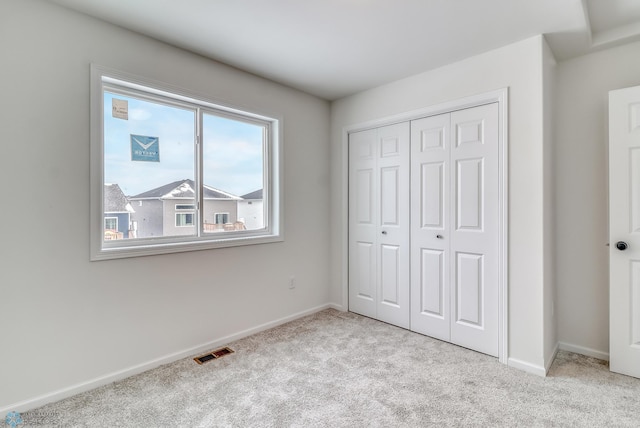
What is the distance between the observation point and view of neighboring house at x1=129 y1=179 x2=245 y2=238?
2.43m

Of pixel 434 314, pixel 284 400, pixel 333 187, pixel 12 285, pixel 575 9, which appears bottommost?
pixel 284 400

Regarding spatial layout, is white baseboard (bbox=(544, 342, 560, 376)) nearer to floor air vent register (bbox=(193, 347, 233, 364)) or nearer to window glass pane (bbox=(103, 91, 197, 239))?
floor air vent register (bbox=(193, 347, 233, 364))

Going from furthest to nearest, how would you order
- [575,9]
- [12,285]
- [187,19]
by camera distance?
[187,19] < [575,9] < [12,285]

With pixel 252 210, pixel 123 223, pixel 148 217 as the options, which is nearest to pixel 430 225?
pixel 252 210

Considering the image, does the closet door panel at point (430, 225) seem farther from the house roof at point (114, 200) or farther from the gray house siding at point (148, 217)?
the house roof at point (114, 200)

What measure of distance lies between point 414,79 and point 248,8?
1.69 metres

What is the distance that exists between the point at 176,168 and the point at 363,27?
1824 mm

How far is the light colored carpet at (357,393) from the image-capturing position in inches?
70.4

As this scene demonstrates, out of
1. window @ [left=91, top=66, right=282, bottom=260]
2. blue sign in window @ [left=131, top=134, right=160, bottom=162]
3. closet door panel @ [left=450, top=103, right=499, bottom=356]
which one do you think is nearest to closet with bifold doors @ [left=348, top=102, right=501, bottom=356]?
closet door panel @ [left=450, top=103, right=499, bottom=356]

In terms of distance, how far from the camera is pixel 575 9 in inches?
77.3

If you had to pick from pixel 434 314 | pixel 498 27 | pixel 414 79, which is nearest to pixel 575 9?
pixel 498 27

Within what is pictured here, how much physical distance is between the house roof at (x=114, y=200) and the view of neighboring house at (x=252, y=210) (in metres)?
1.00

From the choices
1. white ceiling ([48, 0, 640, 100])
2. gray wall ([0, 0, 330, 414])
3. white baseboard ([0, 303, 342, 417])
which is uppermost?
white ceiling ([48, 0, 640, 100])

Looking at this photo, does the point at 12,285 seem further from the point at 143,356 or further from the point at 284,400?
the point at 284,400
